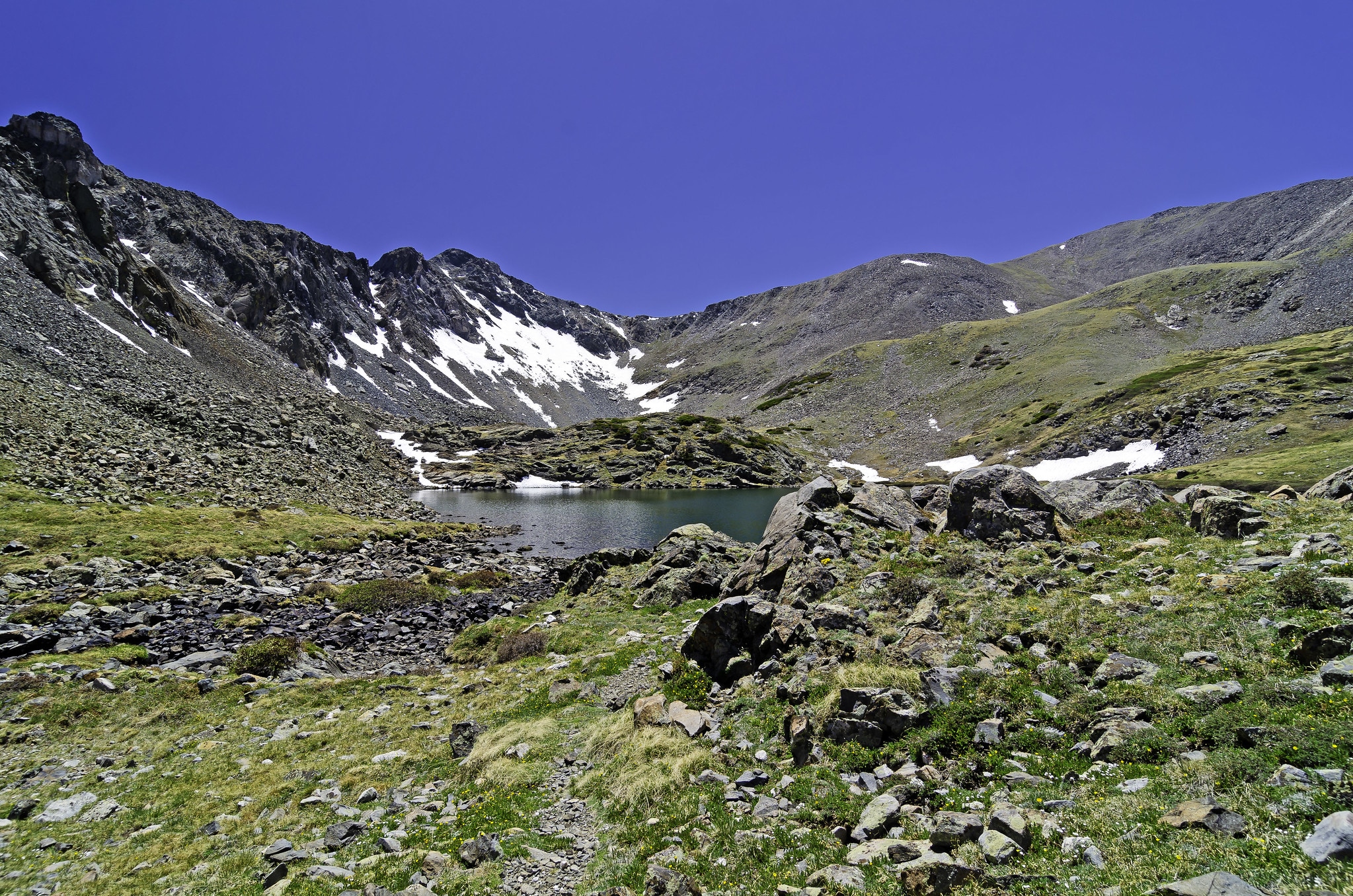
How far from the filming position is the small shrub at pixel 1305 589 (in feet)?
34.3

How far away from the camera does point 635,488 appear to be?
450ft

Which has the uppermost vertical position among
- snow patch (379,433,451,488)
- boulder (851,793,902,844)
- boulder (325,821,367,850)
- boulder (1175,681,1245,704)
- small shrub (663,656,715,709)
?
snow patch (379,433,451,488)

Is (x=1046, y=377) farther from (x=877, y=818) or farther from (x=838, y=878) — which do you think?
(x=838, y=878)

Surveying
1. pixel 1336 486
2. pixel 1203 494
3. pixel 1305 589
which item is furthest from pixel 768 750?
pixel 1336 486

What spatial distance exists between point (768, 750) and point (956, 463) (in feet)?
427

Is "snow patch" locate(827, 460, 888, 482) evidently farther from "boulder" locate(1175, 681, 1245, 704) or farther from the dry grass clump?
"boulder" locate(1175, 681, 1245, 704)

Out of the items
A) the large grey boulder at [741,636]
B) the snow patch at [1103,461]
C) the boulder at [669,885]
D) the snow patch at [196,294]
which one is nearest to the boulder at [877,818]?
the boulder at [669,885]

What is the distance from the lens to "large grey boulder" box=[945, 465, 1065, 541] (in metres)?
19.7

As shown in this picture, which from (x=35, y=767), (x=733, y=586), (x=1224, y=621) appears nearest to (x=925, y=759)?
(x=1224, y=621)

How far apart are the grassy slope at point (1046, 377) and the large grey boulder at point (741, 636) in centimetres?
10187

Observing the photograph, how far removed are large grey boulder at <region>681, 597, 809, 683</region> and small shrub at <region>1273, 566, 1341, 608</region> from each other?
948cm

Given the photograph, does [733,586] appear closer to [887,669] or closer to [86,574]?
[887,669]

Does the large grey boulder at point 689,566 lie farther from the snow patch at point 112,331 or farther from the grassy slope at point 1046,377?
the snow patch at point 112,331

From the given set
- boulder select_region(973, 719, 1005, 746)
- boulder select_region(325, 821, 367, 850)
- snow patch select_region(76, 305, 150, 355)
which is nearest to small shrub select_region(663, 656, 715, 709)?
boulder select_region(973, 719, 1005, 746)
